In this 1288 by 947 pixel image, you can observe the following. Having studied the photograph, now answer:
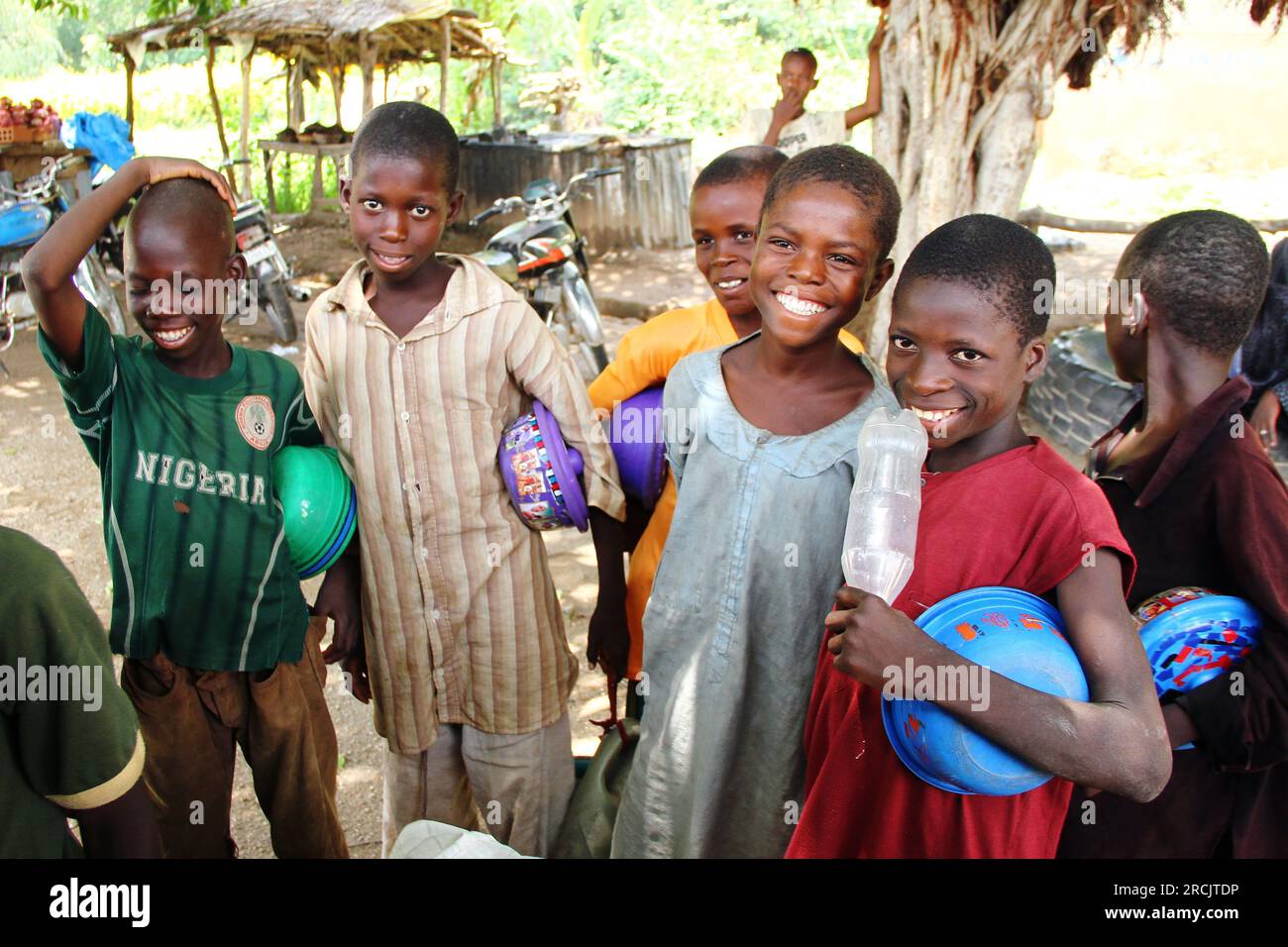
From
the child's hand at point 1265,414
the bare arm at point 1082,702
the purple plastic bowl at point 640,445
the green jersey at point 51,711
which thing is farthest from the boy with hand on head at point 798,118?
the green jersey at point 51,711

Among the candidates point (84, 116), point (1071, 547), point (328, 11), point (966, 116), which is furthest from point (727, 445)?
point (328, 11)

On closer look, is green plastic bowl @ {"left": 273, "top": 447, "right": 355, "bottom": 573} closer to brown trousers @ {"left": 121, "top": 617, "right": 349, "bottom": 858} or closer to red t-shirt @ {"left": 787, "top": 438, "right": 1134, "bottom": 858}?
brown trousers @ {"left": 121, "top": 617, "right": 349, "bottom": 858}

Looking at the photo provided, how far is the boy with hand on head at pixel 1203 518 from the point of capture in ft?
5.12

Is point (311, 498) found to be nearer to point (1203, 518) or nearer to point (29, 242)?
point (1203, 518)

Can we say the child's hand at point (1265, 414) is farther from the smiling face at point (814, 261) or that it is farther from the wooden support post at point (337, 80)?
the wooden support post at point (337, 80)

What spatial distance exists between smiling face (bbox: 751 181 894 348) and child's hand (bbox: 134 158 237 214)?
1.17 meters

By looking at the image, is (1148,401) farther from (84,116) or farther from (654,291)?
(654,291)

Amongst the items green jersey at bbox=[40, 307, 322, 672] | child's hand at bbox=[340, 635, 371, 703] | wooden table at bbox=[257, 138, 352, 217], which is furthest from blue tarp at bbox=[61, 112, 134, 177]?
child's hand at bbox=[340, 635, 371, 703]

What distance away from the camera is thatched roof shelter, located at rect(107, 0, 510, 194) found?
1098 centimetres

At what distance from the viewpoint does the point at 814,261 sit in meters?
1.67

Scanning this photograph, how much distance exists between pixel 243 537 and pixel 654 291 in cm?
770

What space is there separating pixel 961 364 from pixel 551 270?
5281mm

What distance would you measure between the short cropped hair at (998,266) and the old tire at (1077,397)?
3.69 m

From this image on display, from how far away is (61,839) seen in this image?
1280 mm
